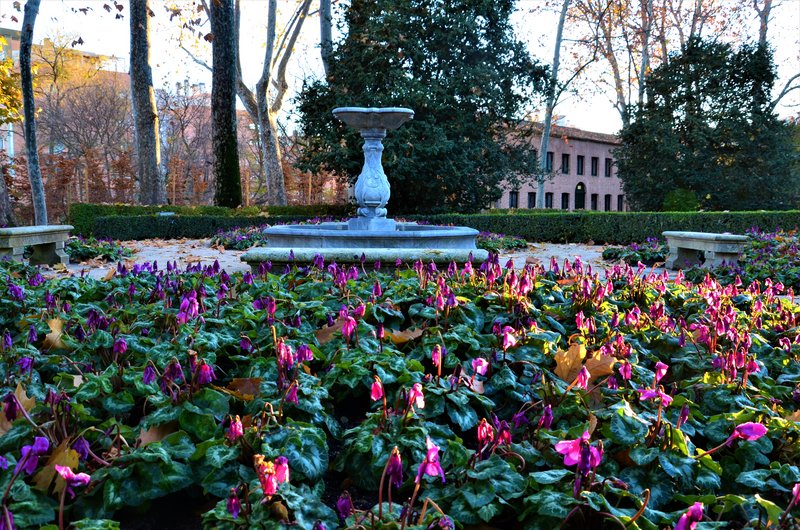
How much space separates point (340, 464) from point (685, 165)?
22917 millimetres

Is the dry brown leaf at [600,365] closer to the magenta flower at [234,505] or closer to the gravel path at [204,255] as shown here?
the magenta flower at [234,505]

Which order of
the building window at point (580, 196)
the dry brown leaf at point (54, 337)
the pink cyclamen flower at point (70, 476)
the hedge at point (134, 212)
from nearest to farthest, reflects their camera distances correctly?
the pink cyclamen flower at point (70, 476) < the dry brown leaf at point (54, 337) < the hedge at point (134, 212) < the building window at point (580, 196)

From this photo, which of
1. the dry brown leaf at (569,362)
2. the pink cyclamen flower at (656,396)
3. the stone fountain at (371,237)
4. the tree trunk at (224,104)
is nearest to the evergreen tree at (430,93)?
the tree trunk at (224,104)

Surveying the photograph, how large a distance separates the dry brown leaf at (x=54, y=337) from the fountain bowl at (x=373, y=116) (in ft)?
23.4

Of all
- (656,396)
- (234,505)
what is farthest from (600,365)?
(234,505)

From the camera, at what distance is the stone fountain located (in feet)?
18.1

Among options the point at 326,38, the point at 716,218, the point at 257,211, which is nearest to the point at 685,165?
the point at 716,218

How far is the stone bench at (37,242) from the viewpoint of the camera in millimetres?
8820

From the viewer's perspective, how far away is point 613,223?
16391 mm

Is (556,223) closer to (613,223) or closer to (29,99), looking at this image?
(613,223)

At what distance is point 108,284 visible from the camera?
420 cm

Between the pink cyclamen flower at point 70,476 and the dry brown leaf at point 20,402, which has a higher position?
the pink cyclamen flower at point 70,476

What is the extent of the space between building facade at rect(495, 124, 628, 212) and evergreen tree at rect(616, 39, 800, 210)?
57.6 ft

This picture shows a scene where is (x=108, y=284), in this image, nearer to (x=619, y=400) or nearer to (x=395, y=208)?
(x=619, y=400)
